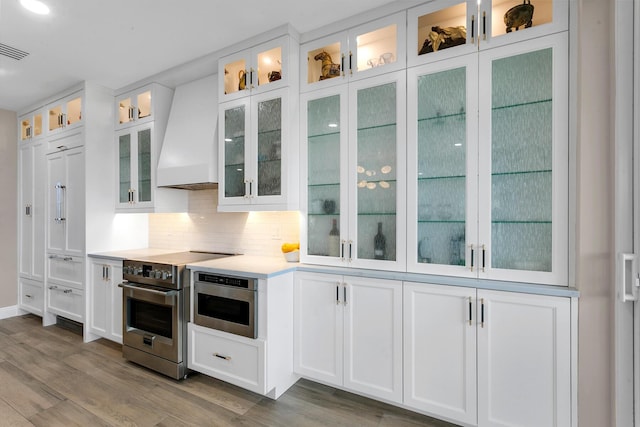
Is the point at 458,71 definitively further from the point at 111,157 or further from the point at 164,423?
the point at 111,157

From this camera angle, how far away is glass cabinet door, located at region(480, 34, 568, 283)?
1.72 m

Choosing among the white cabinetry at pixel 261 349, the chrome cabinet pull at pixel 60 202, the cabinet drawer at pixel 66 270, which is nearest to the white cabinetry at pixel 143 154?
the chrome cabinet pull at pixel 60 202

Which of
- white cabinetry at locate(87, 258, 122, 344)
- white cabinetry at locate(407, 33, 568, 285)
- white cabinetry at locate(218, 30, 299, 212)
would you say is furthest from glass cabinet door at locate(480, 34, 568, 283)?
white cabinetry at locate(87, 258, 122, 344)

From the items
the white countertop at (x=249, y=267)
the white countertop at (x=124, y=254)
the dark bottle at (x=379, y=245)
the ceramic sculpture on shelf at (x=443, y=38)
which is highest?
the ceramic sculpture on shelf at (x=443, y=38)

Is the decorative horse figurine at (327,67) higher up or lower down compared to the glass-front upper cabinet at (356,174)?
higher up

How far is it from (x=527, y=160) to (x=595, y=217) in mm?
436

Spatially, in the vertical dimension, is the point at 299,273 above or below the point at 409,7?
below

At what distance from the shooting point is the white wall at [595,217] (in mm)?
1562

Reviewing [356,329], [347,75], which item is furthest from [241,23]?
[356,329]

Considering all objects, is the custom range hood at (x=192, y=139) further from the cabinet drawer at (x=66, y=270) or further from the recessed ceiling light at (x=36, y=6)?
the cabinet drawer at (x=66, y=270)

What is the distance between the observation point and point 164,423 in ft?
6.73

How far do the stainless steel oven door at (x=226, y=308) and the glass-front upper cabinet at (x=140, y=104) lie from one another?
2.02 m

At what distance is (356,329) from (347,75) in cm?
184

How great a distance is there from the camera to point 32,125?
4074 millimetres
